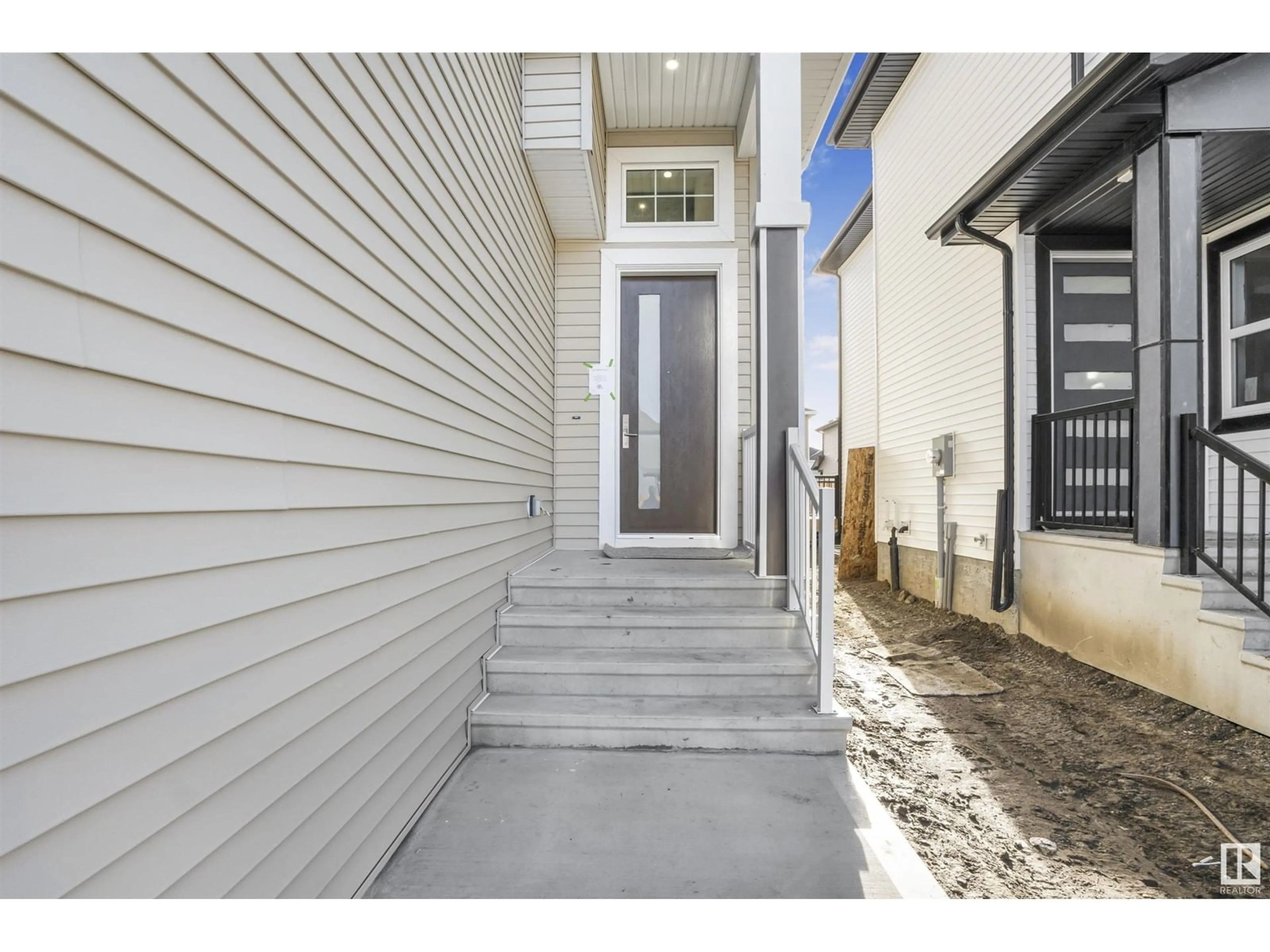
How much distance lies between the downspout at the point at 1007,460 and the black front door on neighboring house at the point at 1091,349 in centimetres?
27

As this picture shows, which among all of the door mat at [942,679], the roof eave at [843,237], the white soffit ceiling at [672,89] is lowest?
the door mat at [942,679]

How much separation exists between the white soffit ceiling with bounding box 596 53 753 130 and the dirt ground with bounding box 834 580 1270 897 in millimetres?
4025

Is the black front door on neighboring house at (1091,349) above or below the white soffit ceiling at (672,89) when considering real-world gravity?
below

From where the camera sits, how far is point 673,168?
454 cm

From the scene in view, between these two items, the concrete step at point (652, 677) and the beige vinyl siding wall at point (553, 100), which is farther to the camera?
the beige vinyl siding wall at point (553, 100)

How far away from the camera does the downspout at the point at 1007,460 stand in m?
4.44

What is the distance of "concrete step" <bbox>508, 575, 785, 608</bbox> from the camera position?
320cm

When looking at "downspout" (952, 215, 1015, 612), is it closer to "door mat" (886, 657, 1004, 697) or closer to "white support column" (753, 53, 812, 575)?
"door mat" (886, 657, 1004, 697)

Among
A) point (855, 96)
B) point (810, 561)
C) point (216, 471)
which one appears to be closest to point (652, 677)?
point (810, 561)

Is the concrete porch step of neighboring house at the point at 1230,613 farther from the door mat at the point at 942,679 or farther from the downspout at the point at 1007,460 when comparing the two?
the downspout at the point at 1007,460

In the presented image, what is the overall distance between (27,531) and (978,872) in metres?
2.44

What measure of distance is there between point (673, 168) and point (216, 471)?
14.3 ft

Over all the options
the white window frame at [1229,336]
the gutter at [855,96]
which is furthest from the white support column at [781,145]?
the gutter at [855,96]

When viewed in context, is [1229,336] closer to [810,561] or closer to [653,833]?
[810,561]
